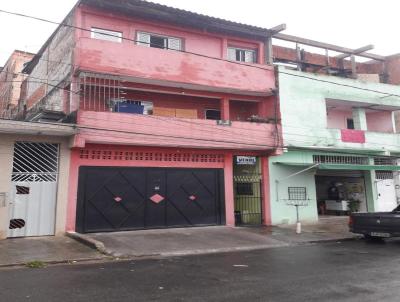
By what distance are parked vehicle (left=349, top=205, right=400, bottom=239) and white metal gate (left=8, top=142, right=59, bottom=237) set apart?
1044cm

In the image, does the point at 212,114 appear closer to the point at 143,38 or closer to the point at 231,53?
the point at 231,53

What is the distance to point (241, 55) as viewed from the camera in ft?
60.8

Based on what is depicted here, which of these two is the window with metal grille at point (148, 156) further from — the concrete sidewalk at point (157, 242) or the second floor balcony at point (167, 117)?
the concrete sidewalk at point (157, 242)

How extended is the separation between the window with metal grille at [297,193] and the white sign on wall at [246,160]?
2.18m

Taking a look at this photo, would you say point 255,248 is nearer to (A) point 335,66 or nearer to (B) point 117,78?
(B) point 117,78

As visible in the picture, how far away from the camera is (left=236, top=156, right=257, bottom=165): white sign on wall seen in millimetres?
17281

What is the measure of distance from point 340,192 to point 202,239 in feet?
38.5

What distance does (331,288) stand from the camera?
6598 millimetres

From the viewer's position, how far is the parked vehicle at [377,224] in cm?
1256

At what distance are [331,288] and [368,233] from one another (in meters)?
7.51

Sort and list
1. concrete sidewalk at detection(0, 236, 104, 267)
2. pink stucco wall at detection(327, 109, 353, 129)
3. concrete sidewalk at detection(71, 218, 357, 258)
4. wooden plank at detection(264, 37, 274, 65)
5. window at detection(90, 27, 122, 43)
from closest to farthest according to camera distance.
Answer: concrete sidewalk at detection(0, 236, 104, 267), concrete sidewalk at detection(71, 218, 357, 258), window at detection(90, 27, 122, 43), wooden plank at detection(264, 37, 274, 65), pink stucco wall at detection(327, 109, 353, 129)

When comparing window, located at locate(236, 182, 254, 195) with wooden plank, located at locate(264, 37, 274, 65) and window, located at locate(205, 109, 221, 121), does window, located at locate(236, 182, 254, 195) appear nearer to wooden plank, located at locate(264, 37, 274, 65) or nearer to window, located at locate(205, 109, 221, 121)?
window, located at locate(205, 109, 221, 121)

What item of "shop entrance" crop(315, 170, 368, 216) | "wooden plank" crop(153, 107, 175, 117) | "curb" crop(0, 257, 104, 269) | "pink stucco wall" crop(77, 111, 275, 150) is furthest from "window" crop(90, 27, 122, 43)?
"shop entrance" crop(315, 170, 368, 216)

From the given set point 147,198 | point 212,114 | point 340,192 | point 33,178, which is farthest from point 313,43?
point 33,178
